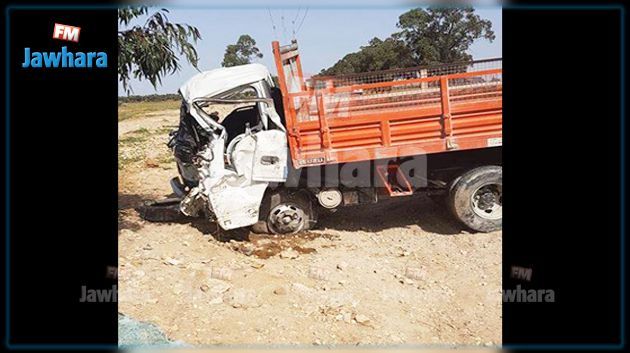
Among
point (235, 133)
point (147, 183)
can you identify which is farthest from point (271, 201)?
point (147, 183)

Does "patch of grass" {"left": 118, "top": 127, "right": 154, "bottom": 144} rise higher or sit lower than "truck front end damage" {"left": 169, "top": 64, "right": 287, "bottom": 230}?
higher

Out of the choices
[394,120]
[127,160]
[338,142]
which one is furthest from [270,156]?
[127,160]

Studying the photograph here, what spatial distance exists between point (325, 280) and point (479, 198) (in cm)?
203

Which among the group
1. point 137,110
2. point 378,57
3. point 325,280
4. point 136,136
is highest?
point 378,57

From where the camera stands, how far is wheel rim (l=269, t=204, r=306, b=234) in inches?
218

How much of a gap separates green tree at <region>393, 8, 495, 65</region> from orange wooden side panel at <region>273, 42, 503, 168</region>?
2199 centimetres

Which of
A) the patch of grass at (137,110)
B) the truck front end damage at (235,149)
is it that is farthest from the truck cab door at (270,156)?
the patch of grass at (137,110)

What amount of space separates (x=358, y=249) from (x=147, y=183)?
4715mm

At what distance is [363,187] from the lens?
5523 mm

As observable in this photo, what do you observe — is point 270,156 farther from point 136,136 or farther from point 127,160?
point 136,136

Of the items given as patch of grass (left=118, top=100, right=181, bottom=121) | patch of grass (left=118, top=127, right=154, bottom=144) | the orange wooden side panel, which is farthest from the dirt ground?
patch of grass (left=118, top=100, right=181, bottom=121)

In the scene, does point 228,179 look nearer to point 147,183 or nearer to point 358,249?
point 358,249

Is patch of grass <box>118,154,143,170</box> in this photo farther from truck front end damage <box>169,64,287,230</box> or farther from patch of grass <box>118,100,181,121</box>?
patch of grass <box>118,100,181,121</box>

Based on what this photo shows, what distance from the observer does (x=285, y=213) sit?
555cm
